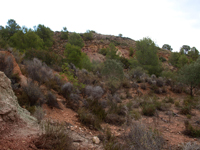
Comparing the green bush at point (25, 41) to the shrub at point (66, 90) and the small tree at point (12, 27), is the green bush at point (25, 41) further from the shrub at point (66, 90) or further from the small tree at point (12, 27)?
the shrub at point (66, 90)

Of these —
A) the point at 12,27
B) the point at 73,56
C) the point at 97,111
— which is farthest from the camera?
the point at 12,27

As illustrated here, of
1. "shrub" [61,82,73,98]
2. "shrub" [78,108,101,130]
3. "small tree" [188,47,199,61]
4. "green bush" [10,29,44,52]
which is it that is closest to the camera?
"shrub" [78,108,101,130]

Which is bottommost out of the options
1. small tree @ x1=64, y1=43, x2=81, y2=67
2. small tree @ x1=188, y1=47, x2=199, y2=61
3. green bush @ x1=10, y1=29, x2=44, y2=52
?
small tree @ x1=64, y1=43, x2=81, y2=67

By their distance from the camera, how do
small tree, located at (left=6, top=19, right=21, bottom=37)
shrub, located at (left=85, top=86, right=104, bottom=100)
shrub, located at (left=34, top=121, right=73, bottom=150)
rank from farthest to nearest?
small tree, located at (left=6, top=19, right=21, bottom=37) < shrub, located at (left=85, top=86, right=104, bottom=100) < shrub, located at (left=34, top=121, right=73, bottom=150)

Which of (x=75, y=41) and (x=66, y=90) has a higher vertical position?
(x=75, y=41)

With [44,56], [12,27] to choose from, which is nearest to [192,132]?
[44,56]

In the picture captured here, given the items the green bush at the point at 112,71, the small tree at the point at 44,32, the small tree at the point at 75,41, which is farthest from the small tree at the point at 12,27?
the green bush at the point at 112,71

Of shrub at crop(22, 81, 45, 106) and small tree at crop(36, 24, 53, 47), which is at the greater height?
small tree at crop(36, 24, 53, 47)

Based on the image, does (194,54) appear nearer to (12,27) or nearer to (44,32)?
(44,32)

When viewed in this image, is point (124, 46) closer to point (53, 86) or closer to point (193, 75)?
point (193, 75)

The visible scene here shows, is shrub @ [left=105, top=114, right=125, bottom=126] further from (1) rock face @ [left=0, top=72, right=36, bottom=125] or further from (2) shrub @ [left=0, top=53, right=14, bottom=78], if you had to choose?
(2) shrub @ [left=0, top=53, right=14, bottom=78]

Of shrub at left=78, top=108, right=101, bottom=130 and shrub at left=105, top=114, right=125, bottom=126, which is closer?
shrub at left=78, top=108, right=101, bottom=130

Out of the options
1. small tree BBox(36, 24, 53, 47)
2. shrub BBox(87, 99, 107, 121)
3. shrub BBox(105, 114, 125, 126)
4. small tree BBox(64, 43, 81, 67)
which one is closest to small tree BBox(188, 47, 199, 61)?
small tree BBox(64, 43, 81, 67)

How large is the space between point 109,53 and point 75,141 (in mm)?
30007
